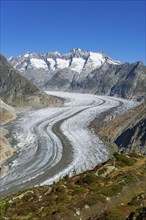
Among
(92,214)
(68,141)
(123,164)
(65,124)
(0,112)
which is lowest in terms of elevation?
(92,214)

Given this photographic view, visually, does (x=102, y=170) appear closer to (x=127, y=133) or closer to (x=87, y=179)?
(x=87, y=179)

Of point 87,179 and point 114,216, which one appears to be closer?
point 114,216

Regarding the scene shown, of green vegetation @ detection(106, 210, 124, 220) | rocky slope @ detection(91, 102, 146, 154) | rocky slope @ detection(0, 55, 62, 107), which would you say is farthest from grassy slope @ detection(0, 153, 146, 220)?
rocky slope @ detection(0, 55, 62, 107)

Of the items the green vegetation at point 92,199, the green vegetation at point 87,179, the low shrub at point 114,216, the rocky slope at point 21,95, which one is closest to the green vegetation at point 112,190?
the green vegetation at point 92,199

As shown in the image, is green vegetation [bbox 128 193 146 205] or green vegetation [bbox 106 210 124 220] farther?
green vegetation [bbox 128 193 146 205]

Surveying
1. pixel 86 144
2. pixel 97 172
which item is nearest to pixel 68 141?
pixel 86 144

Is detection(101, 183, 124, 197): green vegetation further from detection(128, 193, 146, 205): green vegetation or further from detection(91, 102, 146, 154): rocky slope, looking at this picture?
detection(91, 102, 146, 154): rocky slope

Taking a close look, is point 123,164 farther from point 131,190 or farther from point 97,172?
point 131,190

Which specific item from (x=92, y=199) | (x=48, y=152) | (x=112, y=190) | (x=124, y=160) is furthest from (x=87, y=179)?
(x=48, y=152)

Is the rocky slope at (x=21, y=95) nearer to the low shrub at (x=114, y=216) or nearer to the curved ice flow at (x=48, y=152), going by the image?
the curved ice flow at (x=48, y=152)

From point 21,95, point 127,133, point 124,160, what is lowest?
point 124,160

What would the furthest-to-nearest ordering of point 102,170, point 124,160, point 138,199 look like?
point 124,160 → point 102,170 → point 138,199
